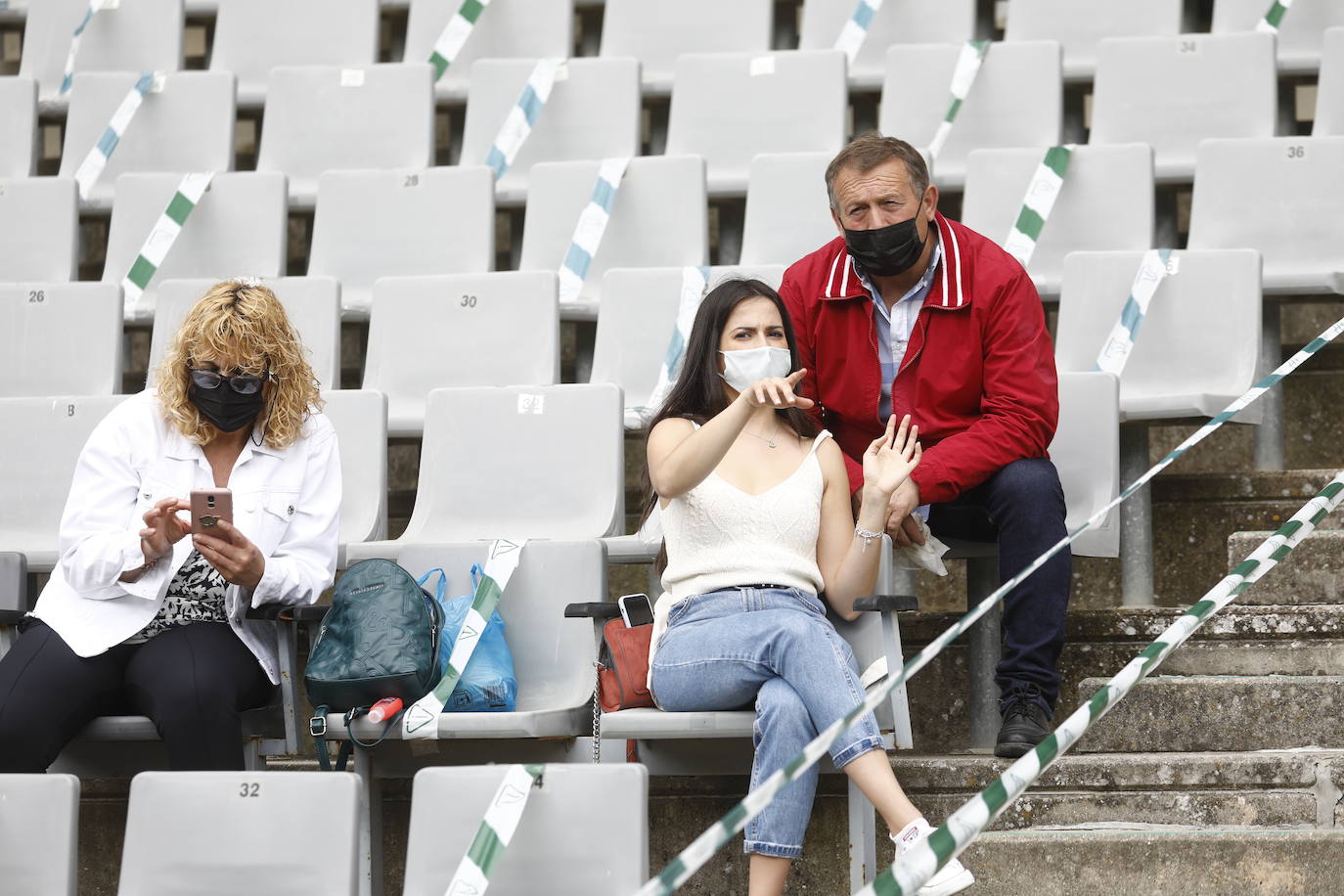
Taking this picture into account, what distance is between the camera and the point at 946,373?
3035 millimetres

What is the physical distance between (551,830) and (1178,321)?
2.04 m

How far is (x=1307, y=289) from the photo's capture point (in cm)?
379

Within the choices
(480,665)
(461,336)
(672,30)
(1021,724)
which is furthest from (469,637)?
(672,30)

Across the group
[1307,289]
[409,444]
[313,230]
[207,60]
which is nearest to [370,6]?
[207,60]

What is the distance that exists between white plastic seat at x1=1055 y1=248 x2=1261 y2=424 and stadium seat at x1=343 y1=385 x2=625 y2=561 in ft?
3.52

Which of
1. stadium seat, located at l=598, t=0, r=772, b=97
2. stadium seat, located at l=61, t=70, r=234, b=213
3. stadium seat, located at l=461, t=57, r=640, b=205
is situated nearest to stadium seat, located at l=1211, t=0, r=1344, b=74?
stadium seat, located at l=598, t=0, r=772, b=97

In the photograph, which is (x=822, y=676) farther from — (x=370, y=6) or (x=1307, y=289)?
(x=370, y=6)

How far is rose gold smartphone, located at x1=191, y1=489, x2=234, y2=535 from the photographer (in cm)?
268

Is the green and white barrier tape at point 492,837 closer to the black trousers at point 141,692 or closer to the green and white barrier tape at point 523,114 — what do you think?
the black trousers at point 141,692

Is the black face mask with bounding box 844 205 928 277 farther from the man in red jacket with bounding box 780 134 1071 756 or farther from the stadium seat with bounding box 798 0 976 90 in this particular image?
the stadium seat with bounding box 798 0 976 90

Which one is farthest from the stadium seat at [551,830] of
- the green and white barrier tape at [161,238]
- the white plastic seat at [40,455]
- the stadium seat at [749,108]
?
the stadium seat at [749,108]

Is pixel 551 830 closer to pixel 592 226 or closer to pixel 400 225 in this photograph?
pixel 592 226

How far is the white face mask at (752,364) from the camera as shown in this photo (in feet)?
9.18

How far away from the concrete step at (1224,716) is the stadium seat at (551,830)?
0.97 metres
